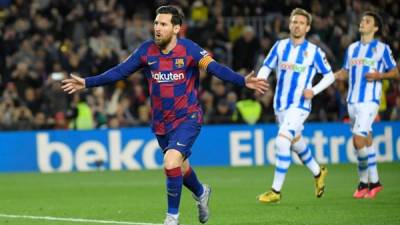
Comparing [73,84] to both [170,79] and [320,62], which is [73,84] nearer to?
[170,79]

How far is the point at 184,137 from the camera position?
10008 mm

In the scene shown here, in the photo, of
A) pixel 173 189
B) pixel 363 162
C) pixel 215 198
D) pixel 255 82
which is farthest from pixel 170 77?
pixel 363 162

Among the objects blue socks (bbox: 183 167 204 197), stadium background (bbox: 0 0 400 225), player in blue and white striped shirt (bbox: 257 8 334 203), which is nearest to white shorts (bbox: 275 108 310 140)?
player in blue and white striped shirt (bbox: 257 8 334 203)

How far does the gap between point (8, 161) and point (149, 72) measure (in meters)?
11.3

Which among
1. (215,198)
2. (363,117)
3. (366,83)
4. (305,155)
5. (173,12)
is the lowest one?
(215,198)

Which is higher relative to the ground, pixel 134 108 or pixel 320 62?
pixel 320 62

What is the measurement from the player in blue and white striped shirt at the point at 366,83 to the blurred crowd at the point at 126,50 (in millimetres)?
8206

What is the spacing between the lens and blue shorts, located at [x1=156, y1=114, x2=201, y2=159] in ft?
32.7

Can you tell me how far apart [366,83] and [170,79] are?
467 centimetres

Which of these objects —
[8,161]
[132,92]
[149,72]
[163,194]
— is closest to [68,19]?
[132,92]

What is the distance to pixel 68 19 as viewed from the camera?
24.0 m

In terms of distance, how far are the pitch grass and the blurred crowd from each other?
7.62ft

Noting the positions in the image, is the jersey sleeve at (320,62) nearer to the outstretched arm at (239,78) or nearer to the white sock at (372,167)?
the white sock at (372,167)

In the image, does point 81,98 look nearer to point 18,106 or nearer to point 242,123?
point 18,106
